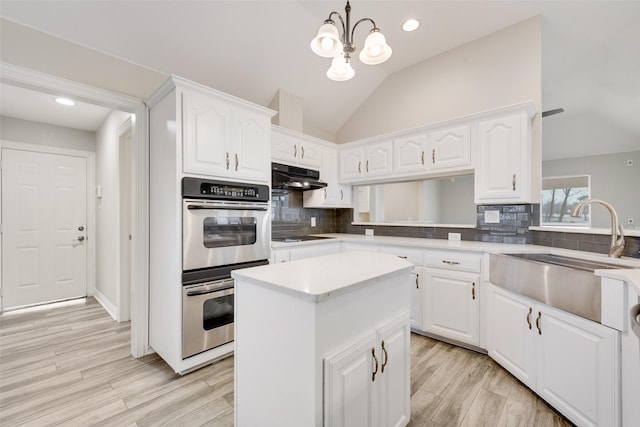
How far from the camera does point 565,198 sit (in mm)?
4340

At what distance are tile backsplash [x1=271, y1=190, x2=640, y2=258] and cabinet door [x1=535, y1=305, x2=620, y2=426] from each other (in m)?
0.82

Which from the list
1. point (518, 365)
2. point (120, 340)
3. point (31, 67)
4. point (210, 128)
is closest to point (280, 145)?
point (210, 128)

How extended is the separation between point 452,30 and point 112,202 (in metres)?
4.39

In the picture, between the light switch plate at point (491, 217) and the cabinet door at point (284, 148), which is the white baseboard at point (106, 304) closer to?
the cabinet door at point (284, 148)

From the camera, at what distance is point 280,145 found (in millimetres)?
3100

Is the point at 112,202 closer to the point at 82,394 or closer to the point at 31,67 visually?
the point at 31,67

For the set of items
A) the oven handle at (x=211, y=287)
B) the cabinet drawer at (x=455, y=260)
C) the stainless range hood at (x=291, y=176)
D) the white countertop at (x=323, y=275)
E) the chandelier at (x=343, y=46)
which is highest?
the chandelier at (x=343, y=46)

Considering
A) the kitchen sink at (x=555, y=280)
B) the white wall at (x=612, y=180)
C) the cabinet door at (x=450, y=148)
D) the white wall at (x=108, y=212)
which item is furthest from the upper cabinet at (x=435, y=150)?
the white wall at (x=612, y=180)

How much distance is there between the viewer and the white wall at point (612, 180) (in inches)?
160

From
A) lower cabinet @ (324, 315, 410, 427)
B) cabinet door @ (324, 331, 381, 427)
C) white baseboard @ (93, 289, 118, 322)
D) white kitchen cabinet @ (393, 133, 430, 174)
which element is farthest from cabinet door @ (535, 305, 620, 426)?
white baseboard @ (93, 289, 118, 322)

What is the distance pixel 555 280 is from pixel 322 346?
1554 millimetres

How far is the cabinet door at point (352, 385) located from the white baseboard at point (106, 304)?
128 inches

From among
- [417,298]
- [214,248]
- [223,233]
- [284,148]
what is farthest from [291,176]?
[417,298]

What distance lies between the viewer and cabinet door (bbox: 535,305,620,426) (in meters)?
1.34
